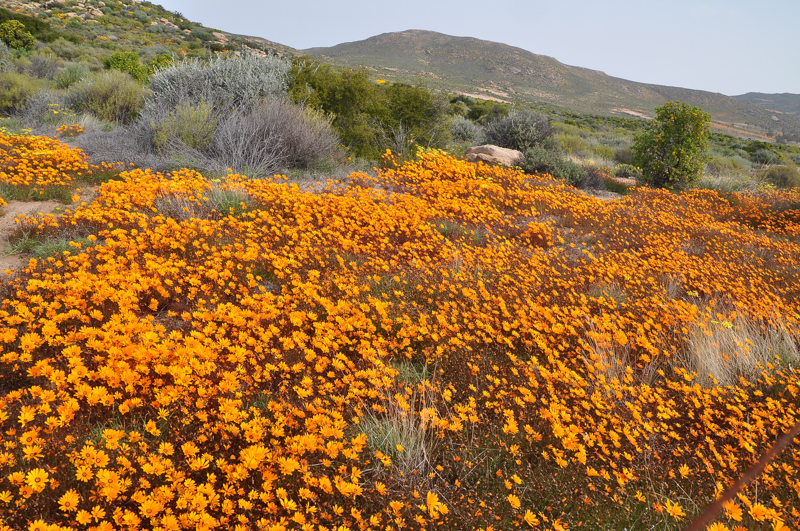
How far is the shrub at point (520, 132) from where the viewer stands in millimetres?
15391

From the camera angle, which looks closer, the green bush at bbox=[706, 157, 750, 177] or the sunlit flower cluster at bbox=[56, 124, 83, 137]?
the sunlit flower cluster at bbox=[56, 124, 83, 137]

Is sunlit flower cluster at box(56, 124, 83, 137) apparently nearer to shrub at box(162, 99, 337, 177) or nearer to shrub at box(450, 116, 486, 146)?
shrub at box(162, 99, 337, 177)

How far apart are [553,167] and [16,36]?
28868 mm

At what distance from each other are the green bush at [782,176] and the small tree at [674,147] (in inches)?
294

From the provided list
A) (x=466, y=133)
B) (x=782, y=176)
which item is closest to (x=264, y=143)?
(x=466, y=133)

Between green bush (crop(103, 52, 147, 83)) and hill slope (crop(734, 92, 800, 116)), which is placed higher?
hill slope (crop(734, 92, 800, 116))

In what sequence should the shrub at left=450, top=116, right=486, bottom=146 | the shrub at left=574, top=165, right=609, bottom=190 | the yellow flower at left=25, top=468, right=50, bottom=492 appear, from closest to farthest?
the yellow flower at left=25, top=468, right=50, bottom=492
the shrub at left=574, top=165, right=609, bottom=190
the shrub at left=450, top=116, right=486, bottom=146

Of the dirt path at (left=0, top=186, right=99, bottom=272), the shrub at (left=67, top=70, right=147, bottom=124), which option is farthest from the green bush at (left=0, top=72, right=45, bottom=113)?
the dirt path at (left=0, top=186, right=99, bottom=272)

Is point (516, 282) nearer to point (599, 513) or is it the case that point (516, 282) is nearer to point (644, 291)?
point (644, 291)

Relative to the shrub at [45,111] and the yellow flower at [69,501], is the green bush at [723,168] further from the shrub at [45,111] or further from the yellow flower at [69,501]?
the shrub at [45,111]

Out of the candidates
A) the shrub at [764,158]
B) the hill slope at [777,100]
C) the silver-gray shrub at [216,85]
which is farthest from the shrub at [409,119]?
the hill slope at [777,100]

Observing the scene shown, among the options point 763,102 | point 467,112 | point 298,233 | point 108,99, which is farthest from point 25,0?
point 763,102

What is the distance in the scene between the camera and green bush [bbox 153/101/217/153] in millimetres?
8734

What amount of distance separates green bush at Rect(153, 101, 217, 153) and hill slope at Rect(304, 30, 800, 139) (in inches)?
2068
